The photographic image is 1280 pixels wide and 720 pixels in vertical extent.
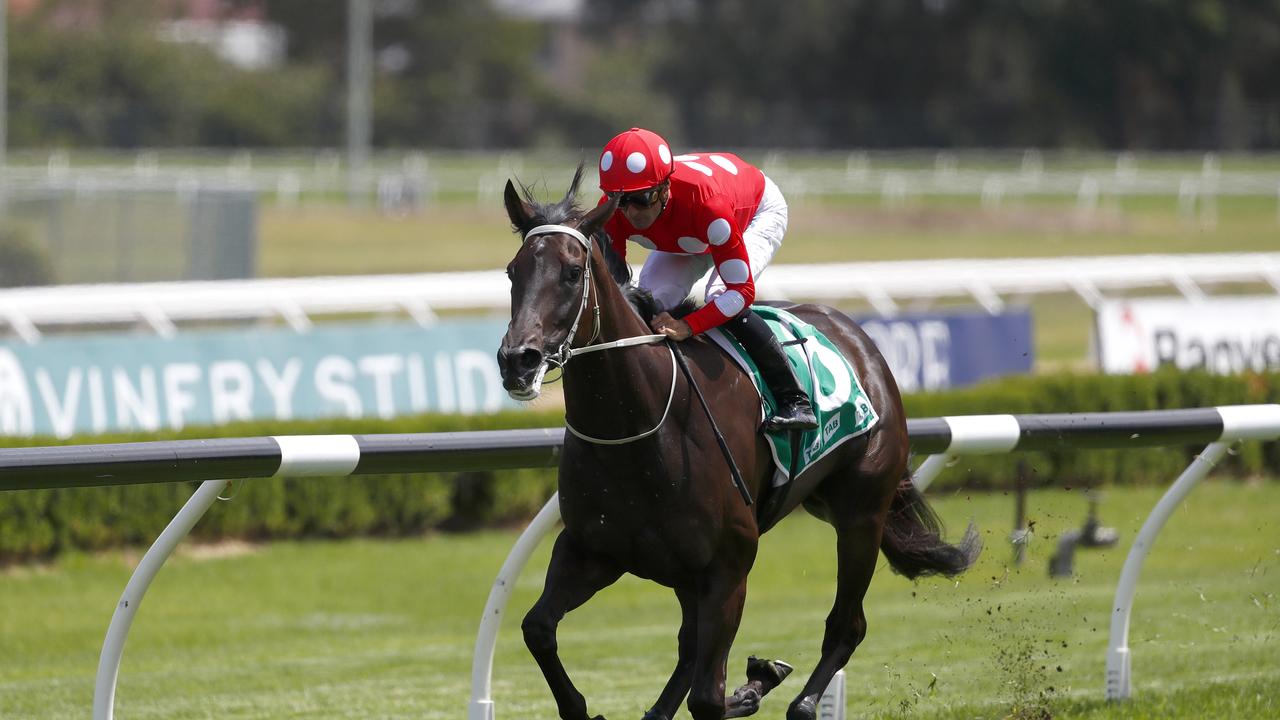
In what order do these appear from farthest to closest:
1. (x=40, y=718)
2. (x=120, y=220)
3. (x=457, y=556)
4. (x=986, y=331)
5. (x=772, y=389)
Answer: (x=120, y=220), (x=986, y=331), (x=457, y=556), (x=40, y=718), (x=772, y=389)

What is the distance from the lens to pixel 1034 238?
92.4 feet

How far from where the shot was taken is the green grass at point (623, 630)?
17.5 ft

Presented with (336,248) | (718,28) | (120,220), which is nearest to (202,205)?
(120,220)

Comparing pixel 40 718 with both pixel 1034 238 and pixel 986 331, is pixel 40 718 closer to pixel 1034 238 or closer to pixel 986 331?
pixel 986 331

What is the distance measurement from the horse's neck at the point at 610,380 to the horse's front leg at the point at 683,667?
0.45 meters

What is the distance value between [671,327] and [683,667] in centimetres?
79

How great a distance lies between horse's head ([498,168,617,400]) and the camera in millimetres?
3320

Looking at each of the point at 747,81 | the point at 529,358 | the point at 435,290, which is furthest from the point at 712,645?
the point at 747,81

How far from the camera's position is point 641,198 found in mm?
3865

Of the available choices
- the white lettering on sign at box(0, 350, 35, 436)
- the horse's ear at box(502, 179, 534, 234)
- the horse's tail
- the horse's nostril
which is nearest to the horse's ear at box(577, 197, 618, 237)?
the horse's ear at box(502, 179, 534, 234)

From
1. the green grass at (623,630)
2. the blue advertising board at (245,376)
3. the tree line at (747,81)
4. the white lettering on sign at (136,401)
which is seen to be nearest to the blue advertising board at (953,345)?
the green grass at (623,630)

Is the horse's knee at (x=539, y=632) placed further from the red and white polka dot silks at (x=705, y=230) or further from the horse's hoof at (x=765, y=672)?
the red and white polka dot silks at (x=705, y=230)

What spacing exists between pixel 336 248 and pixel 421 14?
24.4m

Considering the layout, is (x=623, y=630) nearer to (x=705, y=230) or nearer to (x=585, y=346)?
(x=705, y=230)
